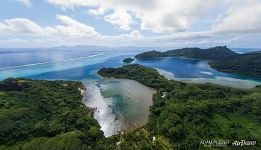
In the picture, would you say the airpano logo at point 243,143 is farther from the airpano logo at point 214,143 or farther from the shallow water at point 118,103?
the shallow water at point 118,103

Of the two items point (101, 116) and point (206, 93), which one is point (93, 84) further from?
point (206, 93)

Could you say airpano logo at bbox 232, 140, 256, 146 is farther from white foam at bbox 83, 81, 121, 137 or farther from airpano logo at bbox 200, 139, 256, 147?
white foam at bbox 83, 81, 121, 137

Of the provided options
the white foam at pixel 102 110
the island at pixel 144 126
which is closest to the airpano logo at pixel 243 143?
the island at pixel 144 126

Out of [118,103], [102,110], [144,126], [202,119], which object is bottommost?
[102,110]

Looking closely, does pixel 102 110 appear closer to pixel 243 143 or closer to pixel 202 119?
pixel 202 119

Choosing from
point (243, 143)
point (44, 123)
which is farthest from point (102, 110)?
Answer: point (243, 143)

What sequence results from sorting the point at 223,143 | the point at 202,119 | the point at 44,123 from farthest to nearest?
the point at 202,119
the point at 44,123
the point at 223,143
